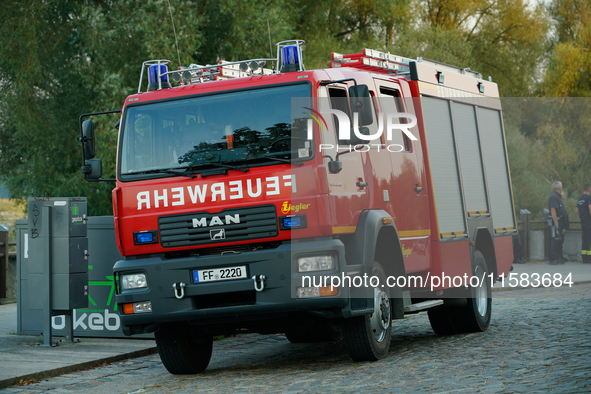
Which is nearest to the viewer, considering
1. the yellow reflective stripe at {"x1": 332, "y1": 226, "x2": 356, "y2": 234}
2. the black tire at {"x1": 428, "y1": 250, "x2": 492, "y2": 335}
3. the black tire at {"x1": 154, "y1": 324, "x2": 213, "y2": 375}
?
the yellow reflective stripe at {"x1": 332, "y1": 226, "x2": 356, "y2": 234}

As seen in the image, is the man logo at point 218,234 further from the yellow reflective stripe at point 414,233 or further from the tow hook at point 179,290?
the yellow reflective stripe at point 414,233

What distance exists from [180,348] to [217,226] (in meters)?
1.50

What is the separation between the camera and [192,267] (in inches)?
310

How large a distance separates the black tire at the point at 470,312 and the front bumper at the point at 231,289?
3.41 metres

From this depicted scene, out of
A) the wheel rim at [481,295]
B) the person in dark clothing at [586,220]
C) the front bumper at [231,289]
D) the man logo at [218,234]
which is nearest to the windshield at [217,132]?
the man logo at [218,234]

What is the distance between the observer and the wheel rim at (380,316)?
8391 mm

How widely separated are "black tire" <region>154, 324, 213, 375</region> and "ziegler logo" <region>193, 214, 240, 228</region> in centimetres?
115

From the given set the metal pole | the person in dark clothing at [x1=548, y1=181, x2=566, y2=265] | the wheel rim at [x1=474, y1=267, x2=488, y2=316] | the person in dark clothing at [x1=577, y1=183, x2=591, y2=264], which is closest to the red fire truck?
the wheel rim at [x1=474, y1=267, x2=488, y2=316]

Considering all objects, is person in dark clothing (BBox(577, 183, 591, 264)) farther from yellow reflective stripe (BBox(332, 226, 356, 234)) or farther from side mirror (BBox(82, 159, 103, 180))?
side mirror (BBox(82, 159, 103, 180))

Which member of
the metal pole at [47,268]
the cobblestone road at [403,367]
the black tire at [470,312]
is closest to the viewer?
the cobblestone road at [403,367]

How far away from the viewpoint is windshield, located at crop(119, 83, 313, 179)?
7.90 meters

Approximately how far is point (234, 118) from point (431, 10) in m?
28.6

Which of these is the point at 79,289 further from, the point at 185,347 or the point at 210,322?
the point at 210,322

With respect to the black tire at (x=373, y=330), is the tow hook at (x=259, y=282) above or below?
above
